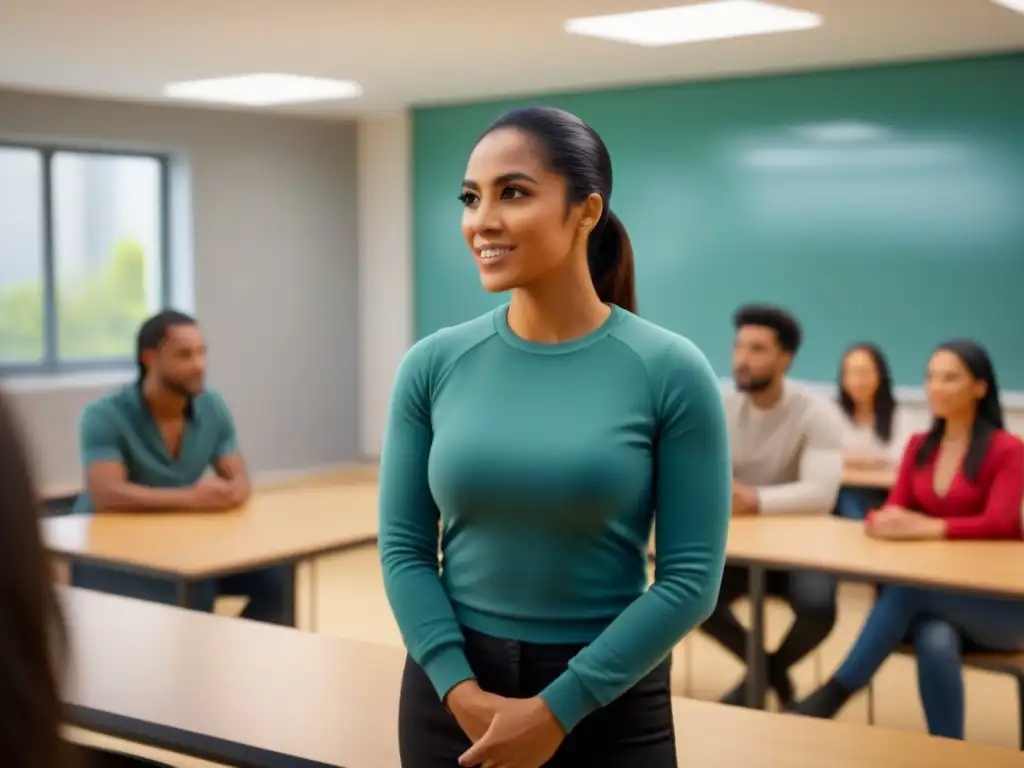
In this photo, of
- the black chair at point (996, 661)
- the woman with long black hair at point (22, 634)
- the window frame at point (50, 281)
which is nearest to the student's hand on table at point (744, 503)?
the black chair at point (996, 661)

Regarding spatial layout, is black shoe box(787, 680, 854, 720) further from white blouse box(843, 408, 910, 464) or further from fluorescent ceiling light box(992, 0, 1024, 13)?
fluorescent ceiling light box(992, 0, 1024, 13)

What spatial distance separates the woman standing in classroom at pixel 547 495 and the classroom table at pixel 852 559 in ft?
6.34

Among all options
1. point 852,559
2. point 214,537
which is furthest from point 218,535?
point 852,559

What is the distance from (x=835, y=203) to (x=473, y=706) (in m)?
6.14

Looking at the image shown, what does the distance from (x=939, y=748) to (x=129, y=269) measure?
723 centimetres

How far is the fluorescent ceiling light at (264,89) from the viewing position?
24.8ft

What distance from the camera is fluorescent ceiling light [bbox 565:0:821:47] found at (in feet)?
18.4

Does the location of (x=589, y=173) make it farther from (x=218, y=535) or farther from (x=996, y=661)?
(x=218, y=535)

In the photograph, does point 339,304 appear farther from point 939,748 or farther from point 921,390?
point 939,748

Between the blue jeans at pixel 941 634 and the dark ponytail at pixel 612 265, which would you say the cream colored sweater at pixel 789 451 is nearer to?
the blue jeans at pixel 941 634

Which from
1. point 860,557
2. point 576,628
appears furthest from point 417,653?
point 860,557

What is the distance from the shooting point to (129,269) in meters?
8.60

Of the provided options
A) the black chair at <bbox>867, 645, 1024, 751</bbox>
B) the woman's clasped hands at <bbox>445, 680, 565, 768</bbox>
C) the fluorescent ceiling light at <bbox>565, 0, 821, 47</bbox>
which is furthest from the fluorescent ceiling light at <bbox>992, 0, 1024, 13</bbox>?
the woman's clasped hands at <bbox>445, 680, 565, 768</bbox>

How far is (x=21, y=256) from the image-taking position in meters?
7.93
